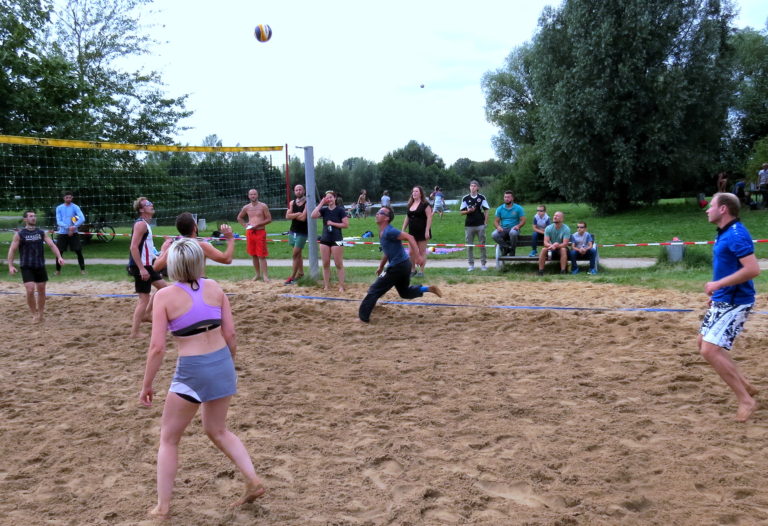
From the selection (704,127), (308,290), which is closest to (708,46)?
(704,127)

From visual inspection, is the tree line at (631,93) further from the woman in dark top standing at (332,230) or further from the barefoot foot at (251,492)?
the barefoot foot at (251,492)

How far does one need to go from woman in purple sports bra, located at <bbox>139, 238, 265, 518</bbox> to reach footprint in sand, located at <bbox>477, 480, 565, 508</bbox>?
1.40 metres

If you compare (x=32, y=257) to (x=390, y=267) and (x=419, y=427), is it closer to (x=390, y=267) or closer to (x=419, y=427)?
(x=390, y=267)

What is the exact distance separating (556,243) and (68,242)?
13.5m

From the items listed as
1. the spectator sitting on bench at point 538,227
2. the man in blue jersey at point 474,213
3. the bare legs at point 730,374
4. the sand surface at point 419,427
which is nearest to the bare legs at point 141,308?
the sand surface at point 419,427

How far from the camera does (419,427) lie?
178 inches

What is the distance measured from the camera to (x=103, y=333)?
761 cm

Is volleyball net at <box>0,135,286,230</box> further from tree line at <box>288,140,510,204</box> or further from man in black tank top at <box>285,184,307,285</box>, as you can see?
tree line at <box>288,140,510,204</box>

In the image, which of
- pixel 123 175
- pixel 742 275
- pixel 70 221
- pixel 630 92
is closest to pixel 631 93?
pixel 630 92

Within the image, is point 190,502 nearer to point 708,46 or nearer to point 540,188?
point 708,46

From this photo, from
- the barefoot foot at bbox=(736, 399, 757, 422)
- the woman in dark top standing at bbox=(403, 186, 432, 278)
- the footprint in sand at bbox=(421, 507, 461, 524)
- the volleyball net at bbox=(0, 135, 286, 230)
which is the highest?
the volleyball net at bbox=(0, 135, 286, 230)

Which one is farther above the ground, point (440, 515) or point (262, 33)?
point (262, 33)

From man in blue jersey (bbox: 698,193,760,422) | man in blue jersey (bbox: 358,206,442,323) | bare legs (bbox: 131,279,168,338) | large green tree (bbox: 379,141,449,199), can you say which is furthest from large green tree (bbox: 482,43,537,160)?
man in blue jersey (bbox: 698,193,760,422)

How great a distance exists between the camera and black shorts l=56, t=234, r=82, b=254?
13.4m
